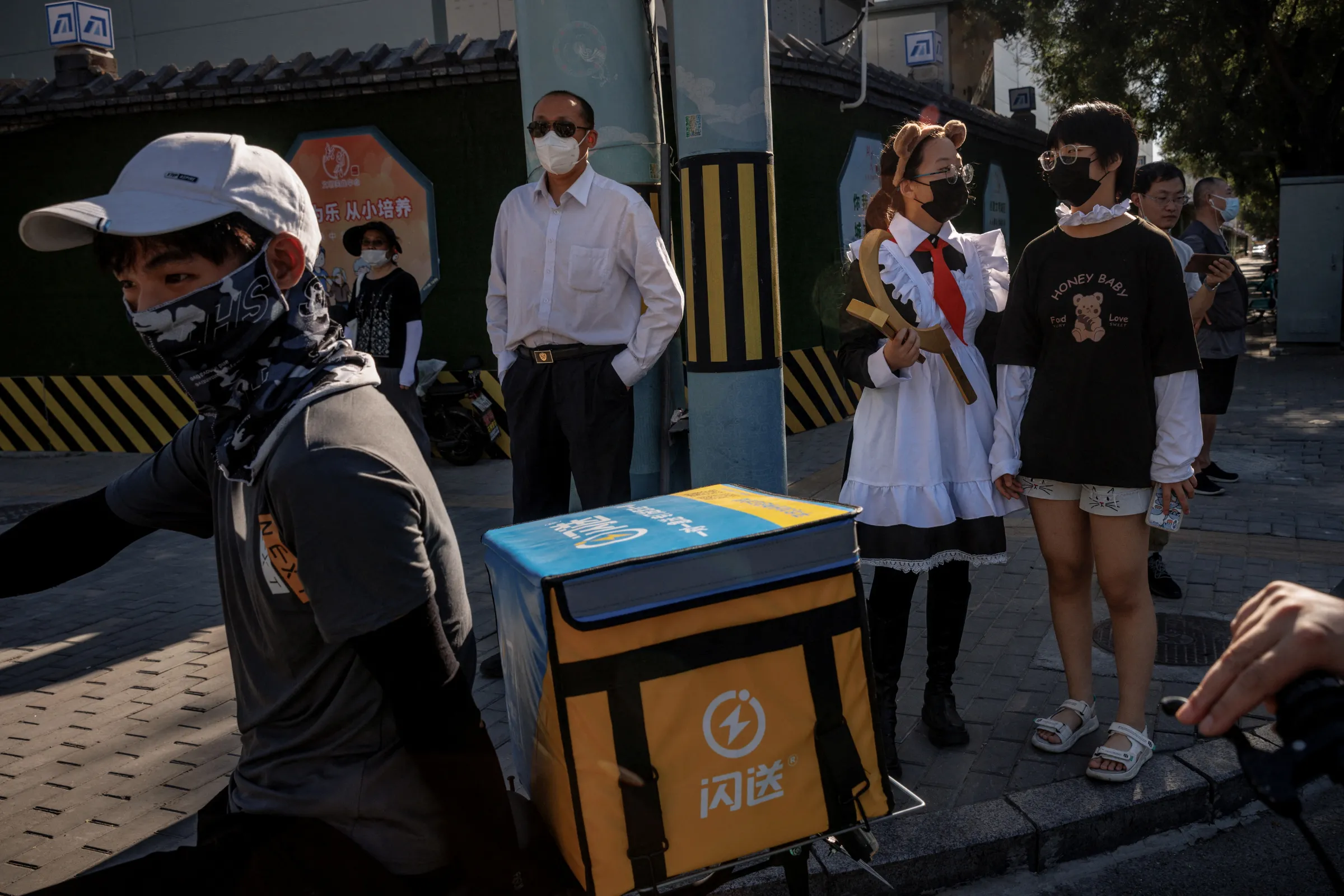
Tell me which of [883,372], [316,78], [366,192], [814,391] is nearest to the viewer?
→ [883,372]

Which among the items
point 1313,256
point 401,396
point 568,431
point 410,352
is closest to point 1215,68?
point 1313,256

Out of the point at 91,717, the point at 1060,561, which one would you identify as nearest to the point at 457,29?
the point at 91,717

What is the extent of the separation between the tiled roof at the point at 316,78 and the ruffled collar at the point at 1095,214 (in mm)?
7513

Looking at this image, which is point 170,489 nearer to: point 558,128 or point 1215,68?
point 558,128

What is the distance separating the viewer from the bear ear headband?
3.66m

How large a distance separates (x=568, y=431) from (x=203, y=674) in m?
2.17

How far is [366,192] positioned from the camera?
1102cm

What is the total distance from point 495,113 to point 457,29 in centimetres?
674

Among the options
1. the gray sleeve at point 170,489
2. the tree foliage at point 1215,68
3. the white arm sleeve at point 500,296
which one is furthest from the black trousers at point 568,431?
the tree foliage at point 1215,68

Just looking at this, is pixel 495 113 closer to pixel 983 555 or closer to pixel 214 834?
pixel 983 555

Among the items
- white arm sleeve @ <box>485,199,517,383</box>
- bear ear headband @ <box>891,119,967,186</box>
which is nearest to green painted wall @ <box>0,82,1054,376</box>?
white arm sleeve @ <box>485,199,517,383</box>

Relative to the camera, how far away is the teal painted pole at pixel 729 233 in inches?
159

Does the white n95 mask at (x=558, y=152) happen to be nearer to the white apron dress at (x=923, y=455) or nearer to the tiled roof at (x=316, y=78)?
the white apron dress at (x=923, y=455)

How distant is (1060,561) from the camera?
148 inches
